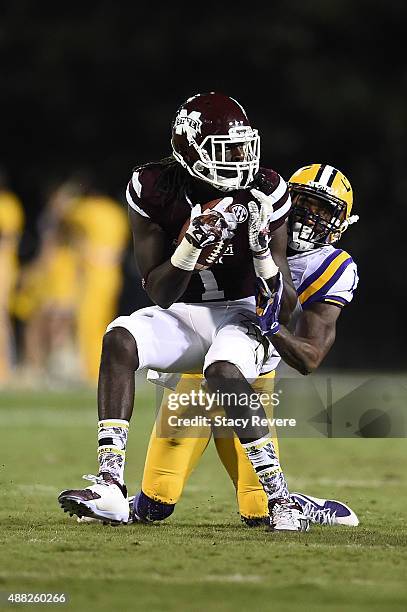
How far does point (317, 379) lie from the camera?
45.4 ft

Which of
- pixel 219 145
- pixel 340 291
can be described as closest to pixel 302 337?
pixel 340 291

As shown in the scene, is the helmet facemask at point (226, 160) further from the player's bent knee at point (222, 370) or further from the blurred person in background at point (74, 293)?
the blurred person in background at point (74, 293)

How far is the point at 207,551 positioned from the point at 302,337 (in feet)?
3.78

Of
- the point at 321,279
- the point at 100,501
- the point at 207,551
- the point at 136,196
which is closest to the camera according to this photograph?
the point at 207,551

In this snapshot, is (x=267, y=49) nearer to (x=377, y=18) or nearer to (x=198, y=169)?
(x=377, y=18)

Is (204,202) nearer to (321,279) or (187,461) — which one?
(321,279)

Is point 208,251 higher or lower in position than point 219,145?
lower

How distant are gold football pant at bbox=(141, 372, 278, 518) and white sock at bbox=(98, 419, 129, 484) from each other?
0.48m

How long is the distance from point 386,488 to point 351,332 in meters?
10.9

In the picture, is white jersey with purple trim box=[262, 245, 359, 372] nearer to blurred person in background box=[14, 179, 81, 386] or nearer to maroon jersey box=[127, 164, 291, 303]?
maroon jersey box=[127, 164, 291, 303]

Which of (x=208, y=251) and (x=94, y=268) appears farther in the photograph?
(x=94, y=268)

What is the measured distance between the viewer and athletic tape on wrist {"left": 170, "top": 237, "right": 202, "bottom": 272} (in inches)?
184

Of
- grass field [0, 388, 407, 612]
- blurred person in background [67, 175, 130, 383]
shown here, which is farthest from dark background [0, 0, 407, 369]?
grass field [0, 388, 407, 612]

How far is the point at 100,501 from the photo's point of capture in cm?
464
